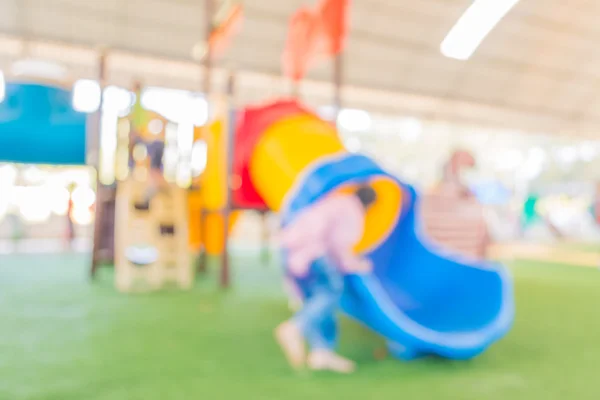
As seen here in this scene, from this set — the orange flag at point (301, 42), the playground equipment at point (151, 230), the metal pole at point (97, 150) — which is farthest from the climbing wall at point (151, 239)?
the orange flag at point (301, 42)

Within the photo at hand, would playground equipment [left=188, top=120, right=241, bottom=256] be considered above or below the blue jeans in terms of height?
above

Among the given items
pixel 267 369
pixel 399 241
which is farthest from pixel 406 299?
pixel 267 369

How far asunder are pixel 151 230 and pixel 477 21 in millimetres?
4116

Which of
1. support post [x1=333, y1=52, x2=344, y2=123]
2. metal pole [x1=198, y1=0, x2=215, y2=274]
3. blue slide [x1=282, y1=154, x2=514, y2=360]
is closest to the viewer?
blue slide [x1=282, y1=154, x2=514, y2=360]

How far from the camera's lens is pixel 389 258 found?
3.83 m

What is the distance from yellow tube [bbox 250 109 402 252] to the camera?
11.7ft

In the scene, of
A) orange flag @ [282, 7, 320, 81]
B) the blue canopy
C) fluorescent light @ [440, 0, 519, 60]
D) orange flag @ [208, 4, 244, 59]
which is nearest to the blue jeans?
fluorescent light @ [440, 0, 519, 60]

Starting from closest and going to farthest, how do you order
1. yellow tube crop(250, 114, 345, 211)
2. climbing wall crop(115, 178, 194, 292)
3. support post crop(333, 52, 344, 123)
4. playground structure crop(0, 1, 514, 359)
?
playground structure crop(0, 1, 514, 359) < yellow tube crop(250, 114, 345, 211) < climbing wall crop(115, 178, 194, 292) < support post crop(333, 52, 344, 123)

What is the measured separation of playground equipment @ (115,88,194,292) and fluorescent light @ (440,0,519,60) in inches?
158

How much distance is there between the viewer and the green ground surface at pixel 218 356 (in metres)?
2.14

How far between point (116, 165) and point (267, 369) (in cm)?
404

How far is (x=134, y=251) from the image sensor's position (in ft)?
16.7

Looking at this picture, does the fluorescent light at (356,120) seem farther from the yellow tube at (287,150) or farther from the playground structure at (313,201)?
the yellow tube at (287,150)

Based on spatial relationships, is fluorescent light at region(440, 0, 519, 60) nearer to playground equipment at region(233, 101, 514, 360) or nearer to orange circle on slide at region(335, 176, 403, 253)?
playground equipment at region(233, 101, 514, 360)
